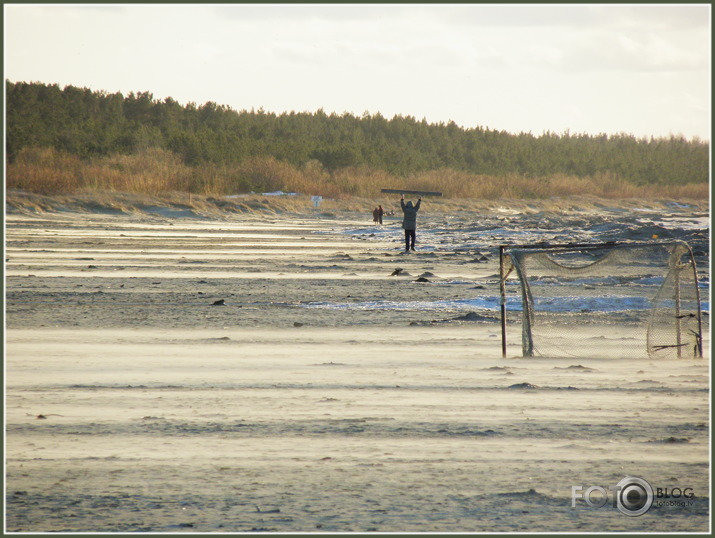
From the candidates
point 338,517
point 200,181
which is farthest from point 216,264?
point 200,181

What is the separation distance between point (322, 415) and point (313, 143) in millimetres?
80007

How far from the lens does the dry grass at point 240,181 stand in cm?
4628

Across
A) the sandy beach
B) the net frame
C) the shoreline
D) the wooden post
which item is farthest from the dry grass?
the wooden post

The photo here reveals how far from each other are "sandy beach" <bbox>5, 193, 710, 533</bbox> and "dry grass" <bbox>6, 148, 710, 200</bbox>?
29721 millimetres

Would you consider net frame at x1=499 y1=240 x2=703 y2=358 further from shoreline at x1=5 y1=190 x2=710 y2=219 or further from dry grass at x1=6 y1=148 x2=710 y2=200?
dry grass at x1=6 y1=148 x2=710 y2=200

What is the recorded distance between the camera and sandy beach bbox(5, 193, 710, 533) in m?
5.48

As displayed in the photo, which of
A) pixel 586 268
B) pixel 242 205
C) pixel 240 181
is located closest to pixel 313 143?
pixel 240 181

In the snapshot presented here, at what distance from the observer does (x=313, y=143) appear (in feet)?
284

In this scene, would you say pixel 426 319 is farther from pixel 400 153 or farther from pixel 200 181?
pixel 400 153

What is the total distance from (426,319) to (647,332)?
3.22m

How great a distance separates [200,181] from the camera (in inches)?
2112

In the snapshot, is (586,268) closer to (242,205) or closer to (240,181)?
(242,205)

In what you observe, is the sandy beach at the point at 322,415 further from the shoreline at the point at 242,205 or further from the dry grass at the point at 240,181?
the dry grass at the point at 240,181

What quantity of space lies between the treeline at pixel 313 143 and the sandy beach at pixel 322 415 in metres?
43.4
